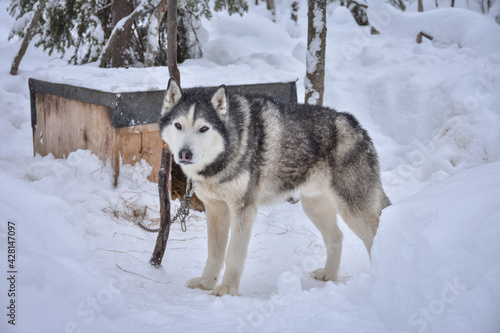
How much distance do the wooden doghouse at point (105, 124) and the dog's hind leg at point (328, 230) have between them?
4.89 ft

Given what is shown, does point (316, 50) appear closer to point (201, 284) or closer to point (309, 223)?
point (309, 223)

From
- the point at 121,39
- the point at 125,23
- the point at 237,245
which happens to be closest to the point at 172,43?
the point at 237,245

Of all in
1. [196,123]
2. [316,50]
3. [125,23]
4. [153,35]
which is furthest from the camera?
[153,35]

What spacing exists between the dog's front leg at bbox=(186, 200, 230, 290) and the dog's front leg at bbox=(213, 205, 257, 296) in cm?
30

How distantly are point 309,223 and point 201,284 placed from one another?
2283 mm

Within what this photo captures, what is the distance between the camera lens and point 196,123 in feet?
12.6

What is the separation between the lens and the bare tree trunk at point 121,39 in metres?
8.85

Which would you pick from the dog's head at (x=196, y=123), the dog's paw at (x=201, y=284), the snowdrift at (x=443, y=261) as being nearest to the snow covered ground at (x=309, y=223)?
the snowdrift at (x=443, y=261)

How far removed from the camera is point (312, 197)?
488 centimetres

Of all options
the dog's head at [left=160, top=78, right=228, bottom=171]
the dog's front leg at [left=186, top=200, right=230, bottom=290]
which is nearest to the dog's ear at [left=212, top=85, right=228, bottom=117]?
the dog's head at [left=160, top=78, right=228, bottom=171]

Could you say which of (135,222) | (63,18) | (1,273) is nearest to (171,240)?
(135,222)

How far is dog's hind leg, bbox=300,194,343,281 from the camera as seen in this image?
482 centimetres

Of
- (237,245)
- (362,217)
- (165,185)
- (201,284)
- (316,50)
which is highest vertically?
(316,50)

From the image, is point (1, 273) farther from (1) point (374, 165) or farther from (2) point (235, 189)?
(1) point (374, 165)
